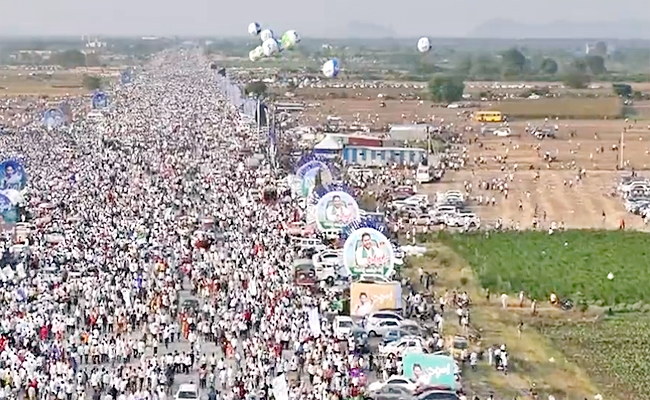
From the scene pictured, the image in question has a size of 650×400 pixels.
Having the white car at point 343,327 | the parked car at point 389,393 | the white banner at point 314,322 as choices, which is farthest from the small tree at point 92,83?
the parked car at point 389,393

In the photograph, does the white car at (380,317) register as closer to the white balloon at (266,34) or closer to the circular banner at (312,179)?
the circular banner at (312,179)

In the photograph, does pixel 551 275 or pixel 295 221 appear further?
pixel 295 221

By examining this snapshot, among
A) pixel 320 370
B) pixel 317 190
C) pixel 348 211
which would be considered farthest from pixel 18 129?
pixel 320 370

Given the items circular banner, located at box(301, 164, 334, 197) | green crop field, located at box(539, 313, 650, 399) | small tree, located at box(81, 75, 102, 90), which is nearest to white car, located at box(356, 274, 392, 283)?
green crop field, located at box(539, 313, 650, 399)

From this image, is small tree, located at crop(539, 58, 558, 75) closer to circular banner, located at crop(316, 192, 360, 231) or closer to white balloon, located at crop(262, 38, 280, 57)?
white balloon, located at crop(262, 38, 280, 57)

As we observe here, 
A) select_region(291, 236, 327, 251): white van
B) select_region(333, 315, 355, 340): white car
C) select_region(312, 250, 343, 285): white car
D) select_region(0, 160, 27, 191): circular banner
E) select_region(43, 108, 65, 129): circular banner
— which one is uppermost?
select_region(0, 160, 27, 191): circular banner

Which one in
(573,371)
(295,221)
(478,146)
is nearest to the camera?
(573,371)

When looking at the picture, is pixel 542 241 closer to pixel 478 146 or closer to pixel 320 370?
pixel 320 370
